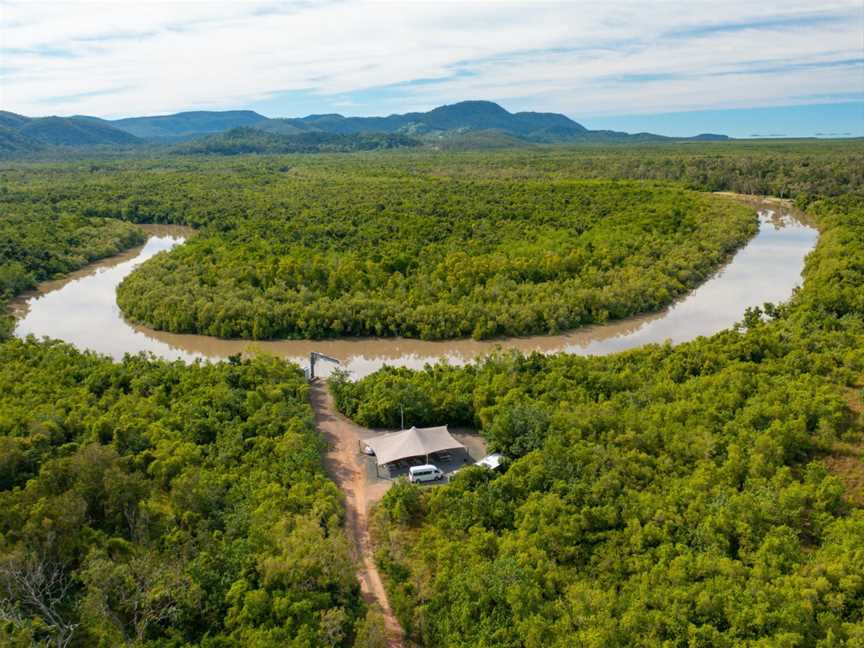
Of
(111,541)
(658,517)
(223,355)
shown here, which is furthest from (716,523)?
(223,355)

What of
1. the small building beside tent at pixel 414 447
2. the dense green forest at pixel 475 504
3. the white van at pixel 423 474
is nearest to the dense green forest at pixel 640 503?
the dense green forest at pixel 475 504

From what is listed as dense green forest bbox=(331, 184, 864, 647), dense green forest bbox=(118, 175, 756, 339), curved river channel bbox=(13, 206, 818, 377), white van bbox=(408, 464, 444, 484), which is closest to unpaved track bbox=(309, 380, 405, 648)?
dense green forest bbox=(331, 184, 864, 647)

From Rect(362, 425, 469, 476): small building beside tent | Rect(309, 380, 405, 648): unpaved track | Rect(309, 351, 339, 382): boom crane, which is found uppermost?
Rect(309, 351, 339, 382): boom crane

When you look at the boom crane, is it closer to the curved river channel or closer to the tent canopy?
the curved river channel

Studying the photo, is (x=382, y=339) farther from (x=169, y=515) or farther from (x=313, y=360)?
(x=169, y=515)

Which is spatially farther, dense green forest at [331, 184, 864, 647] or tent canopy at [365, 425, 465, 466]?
tent canopy at [365, 425, 465, 466]

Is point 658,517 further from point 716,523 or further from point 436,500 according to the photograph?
point 436,500
